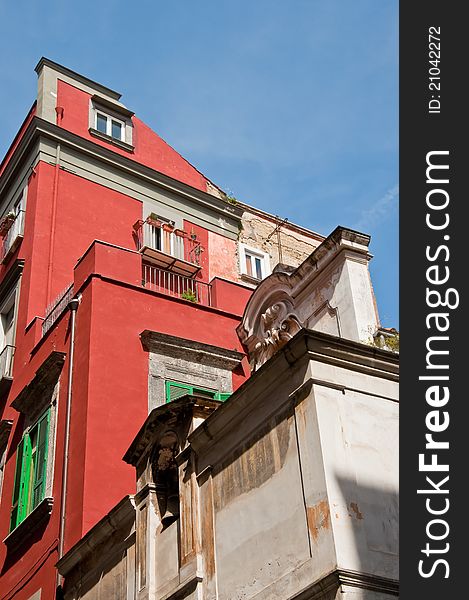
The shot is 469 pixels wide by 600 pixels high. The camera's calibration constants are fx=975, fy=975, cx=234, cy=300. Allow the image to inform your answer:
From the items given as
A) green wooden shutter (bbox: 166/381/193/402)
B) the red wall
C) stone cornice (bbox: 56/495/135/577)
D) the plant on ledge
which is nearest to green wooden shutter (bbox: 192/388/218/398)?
green wooden shutter (bbox: 166/381/193/402)

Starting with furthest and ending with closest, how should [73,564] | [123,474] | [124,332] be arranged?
[124,332]
[123,474]
[73,564]

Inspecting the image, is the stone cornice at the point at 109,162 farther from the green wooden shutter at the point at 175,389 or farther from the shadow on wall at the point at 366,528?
the shadow on wall at the point at 366,528

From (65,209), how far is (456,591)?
1518 centimetres

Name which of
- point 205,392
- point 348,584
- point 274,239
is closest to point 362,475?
point 348,584

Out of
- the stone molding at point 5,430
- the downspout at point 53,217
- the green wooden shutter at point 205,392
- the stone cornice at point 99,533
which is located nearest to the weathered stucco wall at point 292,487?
the stone cornice at point 99,533

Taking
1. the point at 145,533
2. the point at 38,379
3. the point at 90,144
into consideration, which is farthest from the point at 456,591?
the point at 90,144

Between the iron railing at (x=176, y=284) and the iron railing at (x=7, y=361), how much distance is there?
3172mm

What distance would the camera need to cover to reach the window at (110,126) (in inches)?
915

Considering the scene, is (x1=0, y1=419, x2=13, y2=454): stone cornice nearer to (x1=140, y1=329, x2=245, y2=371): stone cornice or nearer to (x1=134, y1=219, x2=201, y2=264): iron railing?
(x1=140, y1=329, x2=245, y2=371): stone cornice

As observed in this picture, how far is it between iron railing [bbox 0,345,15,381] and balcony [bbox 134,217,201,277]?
3.33 m

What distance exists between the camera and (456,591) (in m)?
6.58

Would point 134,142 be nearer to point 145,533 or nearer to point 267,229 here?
point 267,229

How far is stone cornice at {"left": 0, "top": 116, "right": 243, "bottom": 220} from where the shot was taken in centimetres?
2141

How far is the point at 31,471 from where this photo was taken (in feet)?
54.7
